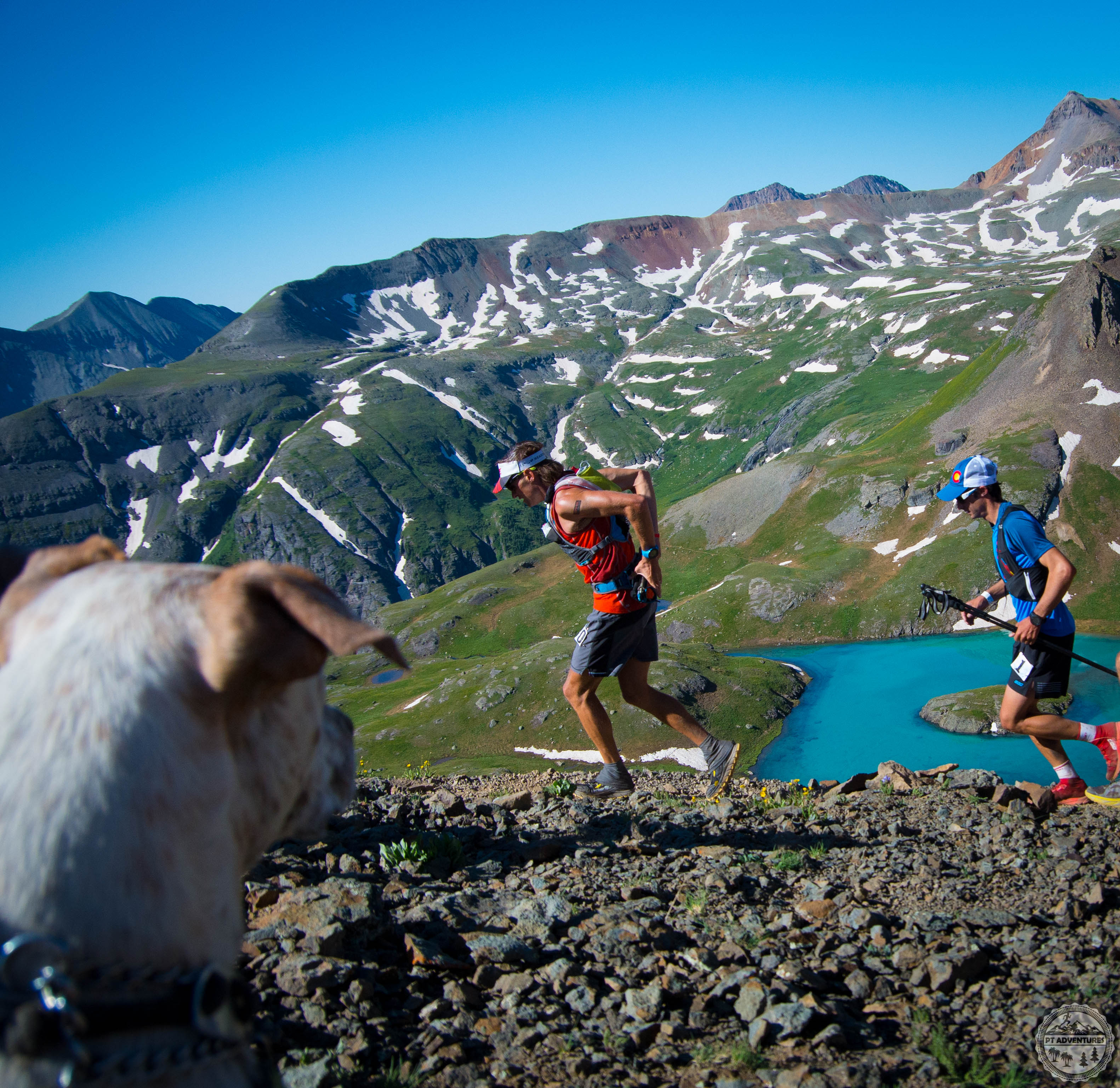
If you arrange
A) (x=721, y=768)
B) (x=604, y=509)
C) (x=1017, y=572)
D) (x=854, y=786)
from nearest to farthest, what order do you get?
1. (x=604, y=509)
2. (x=1017, y=572)
3. (x=721, y=768)
4. (x=854, y=786)

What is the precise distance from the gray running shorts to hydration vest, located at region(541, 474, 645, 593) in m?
0.43

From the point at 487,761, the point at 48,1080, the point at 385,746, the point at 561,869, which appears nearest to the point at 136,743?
the point at 48,1080

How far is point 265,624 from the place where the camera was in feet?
6.98

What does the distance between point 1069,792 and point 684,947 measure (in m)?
6.88

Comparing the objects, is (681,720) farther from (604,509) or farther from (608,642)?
(604,509)

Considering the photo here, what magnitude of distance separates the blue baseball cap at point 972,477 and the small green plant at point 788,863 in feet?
19.0

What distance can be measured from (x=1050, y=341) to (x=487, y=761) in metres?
92.4

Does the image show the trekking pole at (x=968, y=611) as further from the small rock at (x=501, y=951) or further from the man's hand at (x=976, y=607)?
the small rock at (x=501, y=951)

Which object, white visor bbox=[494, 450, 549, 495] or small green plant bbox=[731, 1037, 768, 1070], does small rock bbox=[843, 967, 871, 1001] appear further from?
white visor bbox=[494, 450, 549, 495]

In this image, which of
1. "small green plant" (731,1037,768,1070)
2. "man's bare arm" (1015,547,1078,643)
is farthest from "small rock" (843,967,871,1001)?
"man's bare arm" (1015,547,1078,643)

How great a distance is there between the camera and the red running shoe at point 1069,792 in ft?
32.5

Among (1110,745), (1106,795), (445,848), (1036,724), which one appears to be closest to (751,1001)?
(445,848)

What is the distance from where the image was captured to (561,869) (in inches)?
313

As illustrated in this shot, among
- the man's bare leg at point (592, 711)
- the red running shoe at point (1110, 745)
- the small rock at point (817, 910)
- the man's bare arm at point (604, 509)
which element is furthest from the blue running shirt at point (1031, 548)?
the man's bare leg at point (592, 711)
